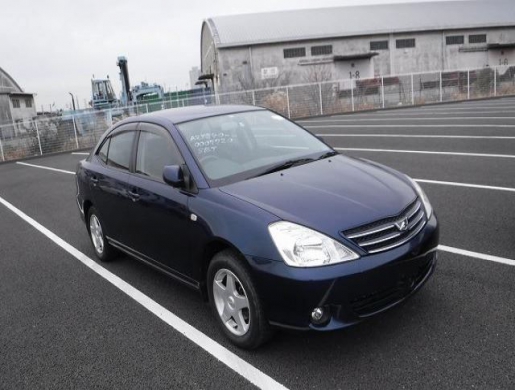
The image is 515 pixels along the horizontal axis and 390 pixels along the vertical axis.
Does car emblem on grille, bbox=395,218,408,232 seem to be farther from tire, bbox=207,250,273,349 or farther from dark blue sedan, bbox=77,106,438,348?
tire, bbox=207,250,273,349

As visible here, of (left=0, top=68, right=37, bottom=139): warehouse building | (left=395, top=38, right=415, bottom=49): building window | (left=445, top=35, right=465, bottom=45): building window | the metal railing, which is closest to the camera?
the metal railing

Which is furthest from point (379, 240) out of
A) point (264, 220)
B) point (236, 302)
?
point (236, 302)

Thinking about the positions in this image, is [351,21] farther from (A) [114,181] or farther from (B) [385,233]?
(B) [385,233]

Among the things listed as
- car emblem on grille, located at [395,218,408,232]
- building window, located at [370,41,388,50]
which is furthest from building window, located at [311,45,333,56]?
car emblem on grille, located at [395,218,408,232]

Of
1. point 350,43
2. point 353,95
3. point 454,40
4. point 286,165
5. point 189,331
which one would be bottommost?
point 189,331

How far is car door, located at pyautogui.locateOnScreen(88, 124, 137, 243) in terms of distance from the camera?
4453mm

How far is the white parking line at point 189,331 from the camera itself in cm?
292

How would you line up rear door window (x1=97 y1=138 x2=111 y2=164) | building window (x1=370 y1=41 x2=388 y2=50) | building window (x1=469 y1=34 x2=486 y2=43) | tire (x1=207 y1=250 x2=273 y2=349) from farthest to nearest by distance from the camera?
building window (x1=469 y1=34 x2=486 y2=43), building window (x1=370 y1=41 x2=388 y2=50), rear door window (x1=97 y1=138 x2=111 y2=164), tire (x1=207 y1=250 x2=273 y2=349)

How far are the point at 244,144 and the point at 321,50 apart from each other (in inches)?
1338

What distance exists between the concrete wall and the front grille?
104ft

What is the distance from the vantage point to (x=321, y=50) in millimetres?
36000

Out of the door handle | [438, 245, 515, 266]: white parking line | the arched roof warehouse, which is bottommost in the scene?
[438, 245, 515, 266]: white parking line

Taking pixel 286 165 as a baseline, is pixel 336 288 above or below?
below

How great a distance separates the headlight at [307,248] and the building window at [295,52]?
3413 centimetres
